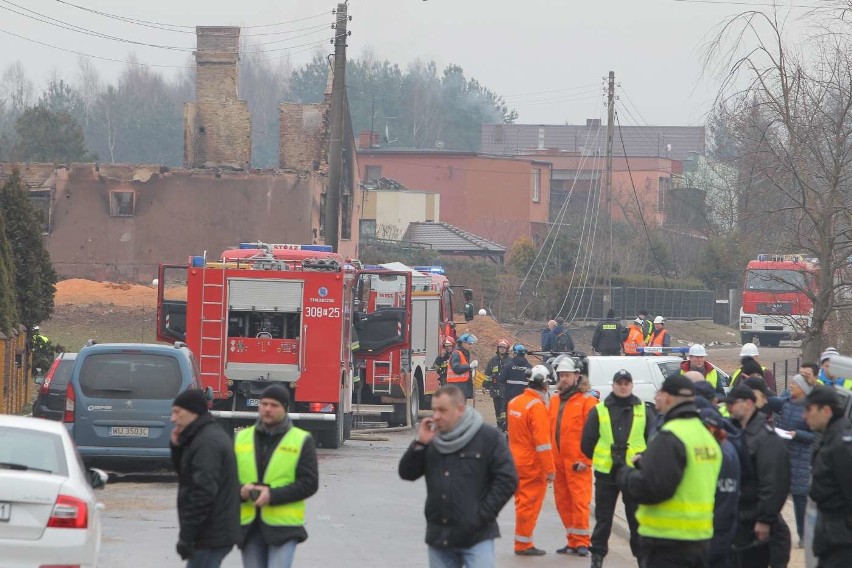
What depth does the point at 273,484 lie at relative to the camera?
775 centimetres

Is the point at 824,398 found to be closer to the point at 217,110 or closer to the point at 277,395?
the point at 277,395

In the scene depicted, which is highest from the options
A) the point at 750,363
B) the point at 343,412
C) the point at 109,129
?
the point at 109,129

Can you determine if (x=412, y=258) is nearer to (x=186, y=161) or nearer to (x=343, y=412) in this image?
(x=186, y=161)

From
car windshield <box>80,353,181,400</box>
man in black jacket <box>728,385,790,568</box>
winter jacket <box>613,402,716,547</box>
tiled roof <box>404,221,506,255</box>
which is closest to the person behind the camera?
winter jacket <box>613,402,716,547</box>

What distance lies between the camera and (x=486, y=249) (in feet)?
215

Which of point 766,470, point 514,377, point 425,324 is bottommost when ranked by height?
point 514,377

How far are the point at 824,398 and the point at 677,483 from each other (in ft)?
3.53

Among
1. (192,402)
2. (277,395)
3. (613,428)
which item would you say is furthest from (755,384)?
(192,402)

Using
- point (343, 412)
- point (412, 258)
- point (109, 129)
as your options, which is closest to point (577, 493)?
point (343, 412)

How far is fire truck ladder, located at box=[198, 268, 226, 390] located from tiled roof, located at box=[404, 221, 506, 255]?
4472 centimetres

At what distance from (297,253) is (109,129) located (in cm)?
8682

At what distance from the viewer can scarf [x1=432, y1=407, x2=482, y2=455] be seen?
25.6 feet

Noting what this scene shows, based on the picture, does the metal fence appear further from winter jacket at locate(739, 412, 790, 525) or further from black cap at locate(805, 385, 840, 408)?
black cap at locate(805, 385, 840, 408)

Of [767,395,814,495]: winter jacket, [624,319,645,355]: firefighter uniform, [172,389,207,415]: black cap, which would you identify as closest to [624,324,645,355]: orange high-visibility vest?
[624,319,645,355]: firefighter uniform
